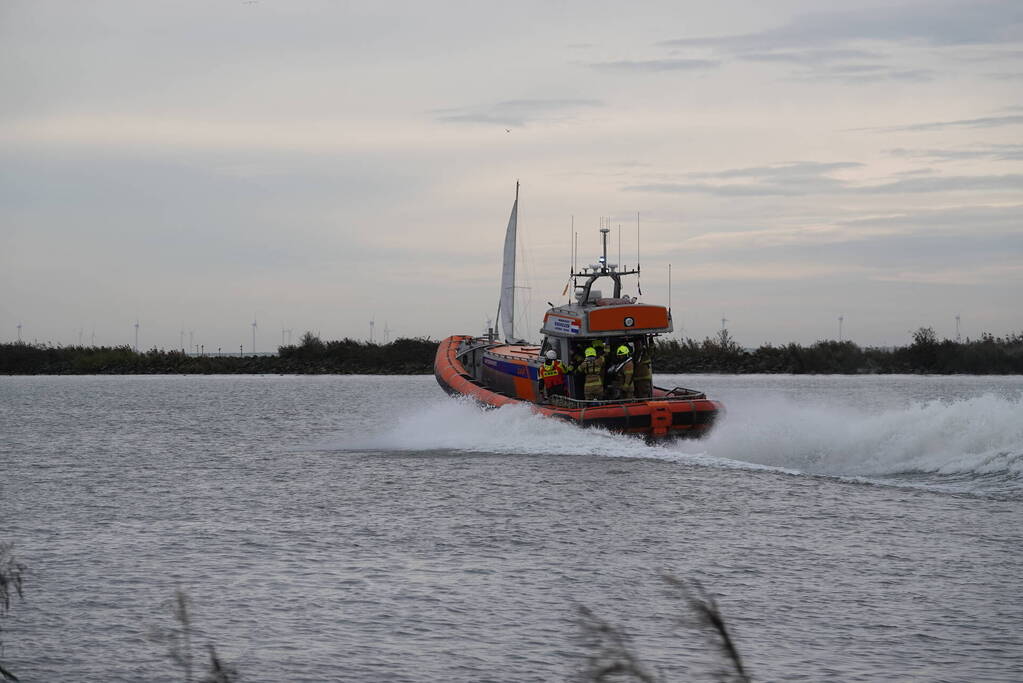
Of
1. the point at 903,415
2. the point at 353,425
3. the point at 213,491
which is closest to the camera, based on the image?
the point at 213,491

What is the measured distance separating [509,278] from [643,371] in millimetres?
11582

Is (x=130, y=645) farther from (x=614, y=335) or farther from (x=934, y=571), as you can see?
(x=614, y=335)

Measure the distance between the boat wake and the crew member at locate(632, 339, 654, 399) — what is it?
5.76 feet

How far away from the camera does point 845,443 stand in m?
22.5

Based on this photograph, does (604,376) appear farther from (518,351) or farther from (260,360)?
(260,360)

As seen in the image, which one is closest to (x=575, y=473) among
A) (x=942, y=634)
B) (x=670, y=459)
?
(x=670, y=459)

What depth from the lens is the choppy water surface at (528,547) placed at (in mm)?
9875

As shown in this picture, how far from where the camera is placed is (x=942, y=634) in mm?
10117

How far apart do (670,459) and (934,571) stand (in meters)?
8.59

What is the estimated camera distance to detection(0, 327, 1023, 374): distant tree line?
69875 mm

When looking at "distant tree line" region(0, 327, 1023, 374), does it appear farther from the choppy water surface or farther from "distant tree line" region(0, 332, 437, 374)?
the choppy water surface

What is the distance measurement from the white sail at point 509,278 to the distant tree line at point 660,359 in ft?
119

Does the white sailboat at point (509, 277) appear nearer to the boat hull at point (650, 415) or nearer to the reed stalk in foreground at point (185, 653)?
the boat hull at point (650, 415)

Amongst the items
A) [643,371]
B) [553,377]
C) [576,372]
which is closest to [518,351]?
[553,377]
